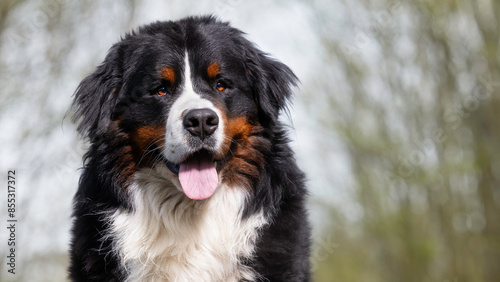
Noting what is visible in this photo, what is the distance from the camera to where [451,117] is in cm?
1183

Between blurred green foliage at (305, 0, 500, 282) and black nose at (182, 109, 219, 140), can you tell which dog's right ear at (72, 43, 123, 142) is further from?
blurred green foliage at (305, 0, 500, 282)

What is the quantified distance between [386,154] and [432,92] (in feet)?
5.23

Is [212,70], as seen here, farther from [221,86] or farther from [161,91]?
[161,91]

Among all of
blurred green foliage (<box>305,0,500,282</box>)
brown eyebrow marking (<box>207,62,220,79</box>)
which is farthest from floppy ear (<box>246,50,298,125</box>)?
blurred green foliage (<box>305,0,500,282</box>)

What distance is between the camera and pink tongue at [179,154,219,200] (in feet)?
13.8

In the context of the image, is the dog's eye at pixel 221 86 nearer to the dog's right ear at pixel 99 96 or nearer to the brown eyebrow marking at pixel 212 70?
the brown eyebrow marking at pixel 212 70

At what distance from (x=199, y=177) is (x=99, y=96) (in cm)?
103

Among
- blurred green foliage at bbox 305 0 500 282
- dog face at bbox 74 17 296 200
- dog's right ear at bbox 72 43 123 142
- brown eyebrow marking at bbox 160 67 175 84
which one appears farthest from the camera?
blurred green foliage at bbox 305 0 500 282

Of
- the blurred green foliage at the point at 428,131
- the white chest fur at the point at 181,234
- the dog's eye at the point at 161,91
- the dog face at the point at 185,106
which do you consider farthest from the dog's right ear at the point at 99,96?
the blurred green foliage at the point at 428,131

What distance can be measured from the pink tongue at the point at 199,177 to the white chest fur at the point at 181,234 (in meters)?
0.19

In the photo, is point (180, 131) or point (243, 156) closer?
point (180, 131)

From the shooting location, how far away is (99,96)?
15.0ft

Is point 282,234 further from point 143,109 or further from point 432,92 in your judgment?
point 432,92

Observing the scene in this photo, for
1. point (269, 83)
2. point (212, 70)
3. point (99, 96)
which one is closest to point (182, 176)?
point (212, 70)
